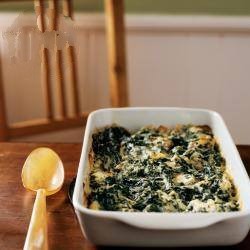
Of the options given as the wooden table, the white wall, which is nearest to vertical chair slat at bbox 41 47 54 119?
the white wall

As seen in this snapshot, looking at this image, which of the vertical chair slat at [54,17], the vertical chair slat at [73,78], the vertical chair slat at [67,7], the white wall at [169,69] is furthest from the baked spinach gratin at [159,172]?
the white wall at [169,69]

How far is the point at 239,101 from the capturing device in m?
1.95

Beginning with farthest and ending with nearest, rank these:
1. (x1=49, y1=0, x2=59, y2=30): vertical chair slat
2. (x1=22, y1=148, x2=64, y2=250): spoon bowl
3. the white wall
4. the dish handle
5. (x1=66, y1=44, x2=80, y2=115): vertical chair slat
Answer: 1. the white wall
2. (x1=66, y1=44, x2=80, y2=115): vertical chair slat
3. (x1=49, y1=0, x2=59, y2=30): vertical chair slat
4. (x1=22, y1=148, x2=64, y2=250): spoon bowl
5. the dish handle

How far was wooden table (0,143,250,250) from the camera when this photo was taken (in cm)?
83

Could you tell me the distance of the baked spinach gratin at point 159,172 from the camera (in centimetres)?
83

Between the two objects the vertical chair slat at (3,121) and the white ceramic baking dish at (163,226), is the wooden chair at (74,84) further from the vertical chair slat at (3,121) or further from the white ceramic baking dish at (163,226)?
the white ceramic baking dish at (163,226)

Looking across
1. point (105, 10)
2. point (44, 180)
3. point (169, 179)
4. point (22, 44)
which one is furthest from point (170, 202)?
point (105, 10)

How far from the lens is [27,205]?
3.10 ft

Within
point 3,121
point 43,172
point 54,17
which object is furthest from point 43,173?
point 3,121

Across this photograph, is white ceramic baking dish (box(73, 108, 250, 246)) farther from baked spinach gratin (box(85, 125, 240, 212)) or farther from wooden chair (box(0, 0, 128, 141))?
wooden chair (box(0, 0, 128, 141))

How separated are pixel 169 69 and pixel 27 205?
1103 mm

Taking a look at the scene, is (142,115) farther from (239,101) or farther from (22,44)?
(239,101)

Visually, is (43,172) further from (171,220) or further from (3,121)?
(3,121)

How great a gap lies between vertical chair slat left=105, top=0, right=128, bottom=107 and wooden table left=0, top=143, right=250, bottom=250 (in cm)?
56
